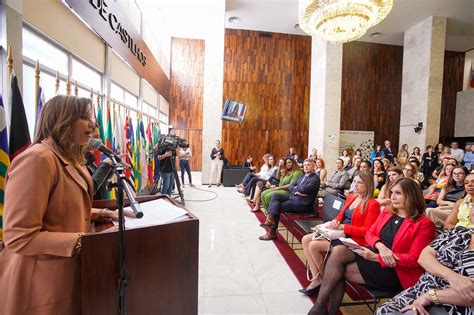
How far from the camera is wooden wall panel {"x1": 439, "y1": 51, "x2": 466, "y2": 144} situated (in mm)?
11328

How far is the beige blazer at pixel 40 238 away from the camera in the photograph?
87 centimetres

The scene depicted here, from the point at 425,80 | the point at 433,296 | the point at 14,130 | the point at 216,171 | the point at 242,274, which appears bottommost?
the point at 242,274

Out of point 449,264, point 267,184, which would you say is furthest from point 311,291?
point 267,184

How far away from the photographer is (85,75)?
4055 mm

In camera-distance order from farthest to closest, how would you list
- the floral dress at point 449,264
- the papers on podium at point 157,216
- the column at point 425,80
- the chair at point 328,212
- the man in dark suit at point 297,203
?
the column at point 425,80
the man in dark suit at point 297,203
the chair at point 328,212
the floral dress at point 449,264
the papers on podium at point 157,216

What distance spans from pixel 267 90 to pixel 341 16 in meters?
6.40

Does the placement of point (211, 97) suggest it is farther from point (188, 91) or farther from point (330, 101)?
point (330, 101)

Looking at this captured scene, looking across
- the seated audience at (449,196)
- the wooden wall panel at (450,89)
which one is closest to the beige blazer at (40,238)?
the seated audience at (449,196)

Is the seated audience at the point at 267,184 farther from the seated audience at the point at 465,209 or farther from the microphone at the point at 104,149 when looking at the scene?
the microphone at the point at 104,149

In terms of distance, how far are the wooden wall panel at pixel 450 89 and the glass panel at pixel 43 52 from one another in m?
14.0

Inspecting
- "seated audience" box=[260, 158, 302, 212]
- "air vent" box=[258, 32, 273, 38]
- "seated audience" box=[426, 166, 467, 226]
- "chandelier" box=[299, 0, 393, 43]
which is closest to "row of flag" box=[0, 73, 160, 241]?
"seated audience" box=[260, 158, 302, 212]

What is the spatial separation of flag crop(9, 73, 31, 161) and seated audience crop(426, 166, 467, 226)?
16.3ft

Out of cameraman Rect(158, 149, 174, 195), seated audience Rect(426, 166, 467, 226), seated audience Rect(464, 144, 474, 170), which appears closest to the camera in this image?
seated audience Rect(426, 166, 467, 226)

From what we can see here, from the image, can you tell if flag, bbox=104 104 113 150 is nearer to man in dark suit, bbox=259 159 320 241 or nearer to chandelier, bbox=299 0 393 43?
man in dark suit, bbox=259 159 320 241
